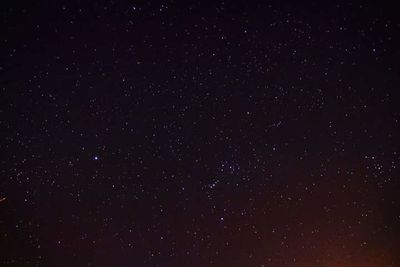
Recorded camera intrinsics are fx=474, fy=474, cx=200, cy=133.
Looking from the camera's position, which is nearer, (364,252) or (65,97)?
(65,97)

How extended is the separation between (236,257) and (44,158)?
2.87 ft

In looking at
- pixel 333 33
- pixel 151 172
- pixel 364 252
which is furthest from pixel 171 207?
pixel 333 33

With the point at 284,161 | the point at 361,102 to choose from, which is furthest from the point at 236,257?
the point at 361,102

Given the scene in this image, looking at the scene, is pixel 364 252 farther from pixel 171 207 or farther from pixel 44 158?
pixel 44 158

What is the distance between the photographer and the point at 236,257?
1958 millimetres

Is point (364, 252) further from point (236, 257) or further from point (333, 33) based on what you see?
point (333, 33)

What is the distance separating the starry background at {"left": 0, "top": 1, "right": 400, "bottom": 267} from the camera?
182cm

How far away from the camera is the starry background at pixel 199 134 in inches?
71.7

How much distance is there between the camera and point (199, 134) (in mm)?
1896

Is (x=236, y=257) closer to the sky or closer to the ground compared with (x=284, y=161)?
closer to the ground

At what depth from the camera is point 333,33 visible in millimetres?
1850

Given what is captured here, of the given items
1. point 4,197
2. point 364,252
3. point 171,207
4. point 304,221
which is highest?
point 4,197

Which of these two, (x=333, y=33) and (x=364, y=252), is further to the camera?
(x=364, y=252)

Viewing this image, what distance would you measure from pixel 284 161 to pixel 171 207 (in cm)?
50
